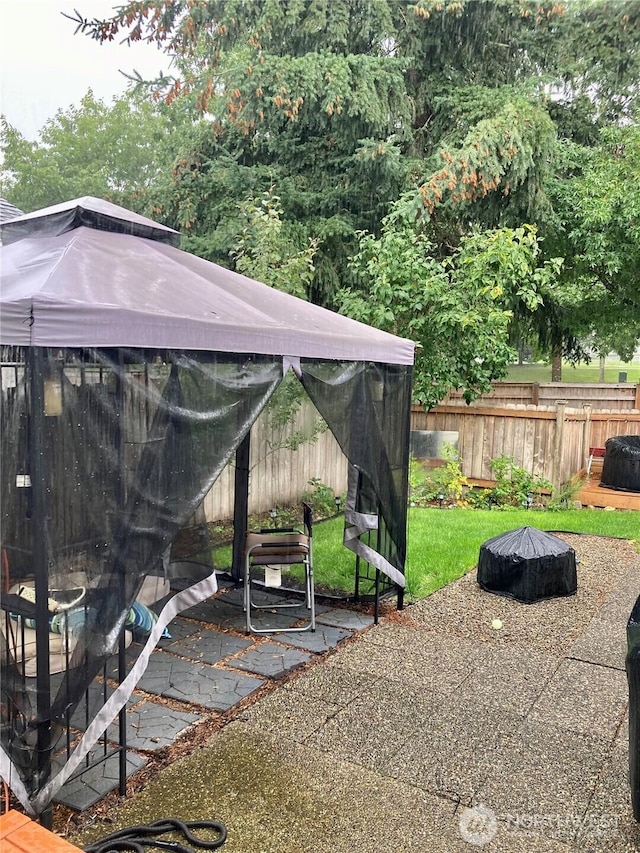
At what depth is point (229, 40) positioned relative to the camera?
1155 cm

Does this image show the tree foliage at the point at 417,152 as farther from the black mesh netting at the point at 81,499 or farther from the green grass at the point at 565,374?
the green grass at the point at 565,374

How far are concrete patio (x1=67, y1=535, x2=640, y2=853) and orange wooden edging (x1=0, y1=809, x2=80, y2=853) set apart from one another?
864mm

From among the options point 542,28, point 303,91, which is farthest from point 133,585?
point 542,28

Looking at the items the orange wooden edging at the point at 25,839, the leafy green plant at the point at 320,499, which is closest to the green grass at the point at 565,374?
the leafy green plant at the point at 320,499

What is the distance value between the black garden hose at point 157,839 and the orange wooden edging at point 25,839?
2.36 ft

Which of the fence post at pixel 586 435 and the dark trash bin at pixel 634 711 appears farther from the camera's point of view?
the fence post at pixel 586 435

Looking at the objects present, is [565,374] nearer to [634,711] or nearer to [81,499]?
[634,711]

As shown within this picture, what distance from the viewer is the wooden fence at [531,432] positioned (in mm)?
9680

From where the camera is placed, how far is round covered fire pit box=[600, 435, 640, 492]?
930cm

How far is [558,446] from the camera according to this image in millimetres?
9562

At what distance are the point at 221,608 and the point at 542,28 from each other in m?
12.5

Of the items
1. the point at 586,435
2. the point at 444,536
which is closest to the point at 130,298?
the point at 444,536

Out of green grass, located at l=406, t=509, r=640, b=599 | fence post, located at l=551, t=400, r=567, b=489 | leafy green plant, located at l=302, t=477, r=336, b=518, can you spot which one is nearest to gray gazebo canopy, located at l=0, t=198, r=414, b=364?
green grass, located at l=406, t=509, r=640, b=599

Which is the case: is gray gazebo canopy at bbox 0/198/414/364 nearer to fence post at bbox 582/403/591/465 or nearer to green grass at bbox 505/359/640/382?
fence post at bbox 582/403/591/465
